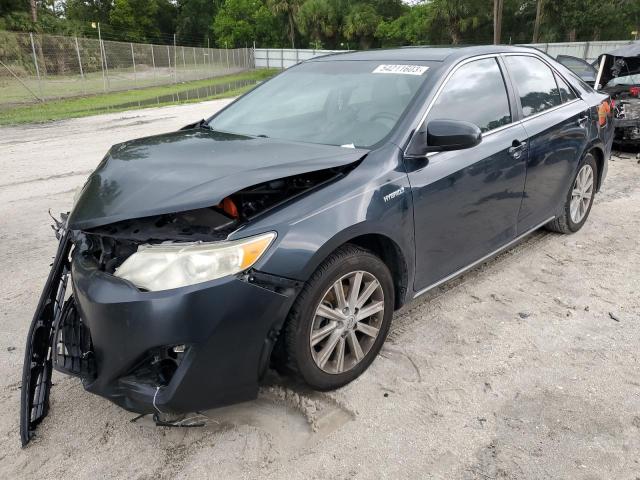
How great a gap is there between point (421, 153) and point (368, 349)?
43.4 inches

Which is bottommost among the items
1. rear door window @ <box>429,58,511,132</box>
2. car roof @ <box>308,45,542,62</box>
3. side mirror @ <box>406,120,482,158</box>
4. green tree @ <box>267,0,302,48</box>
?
side mirror @ <box>406,120,482,158</box>

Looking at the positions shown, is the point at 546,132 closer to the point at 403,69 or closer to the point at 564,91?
the point at 564,91

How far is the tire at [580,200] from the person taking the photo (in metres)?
4.67

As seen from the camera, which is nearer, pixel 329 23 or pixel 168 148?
pixel 168 148

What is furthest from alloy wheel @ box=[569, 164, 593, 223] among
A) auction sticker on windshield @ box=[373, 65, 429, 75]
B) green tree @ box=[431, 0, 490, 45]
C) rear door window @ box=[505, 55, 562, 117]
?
green tree @ box=[431, 0, 490, 45]

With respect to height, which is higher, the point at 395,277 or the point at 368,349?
the point at 395,277

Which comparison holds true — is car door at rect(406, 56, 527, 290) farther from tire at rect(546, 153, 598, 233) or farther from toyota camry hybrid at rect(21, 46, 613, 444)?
tire at rect(546, 153, 598, 233)

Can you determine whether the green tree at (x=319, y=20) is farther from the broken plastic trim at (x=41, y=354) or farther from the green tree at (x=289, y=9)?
the broken plastic trim at (x=41, y=354)

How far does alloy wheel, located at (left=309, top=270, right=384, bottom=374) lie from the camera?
259cm

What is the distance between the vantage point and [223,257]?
2207mm

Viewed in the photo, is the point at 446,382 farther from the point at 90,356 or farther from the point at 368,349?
the point at 90,356

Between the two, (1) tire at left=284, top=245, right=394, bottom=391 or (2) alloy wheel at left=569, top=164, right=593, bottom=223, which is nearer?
(1) tire at left=284, top=245, right=394, bottom=391

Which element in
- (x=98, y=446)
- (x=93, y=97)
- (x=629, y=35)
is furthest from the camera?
(x=629, y=35)

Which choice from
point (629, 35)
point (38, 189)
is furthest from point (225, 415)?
point (629, 35)
